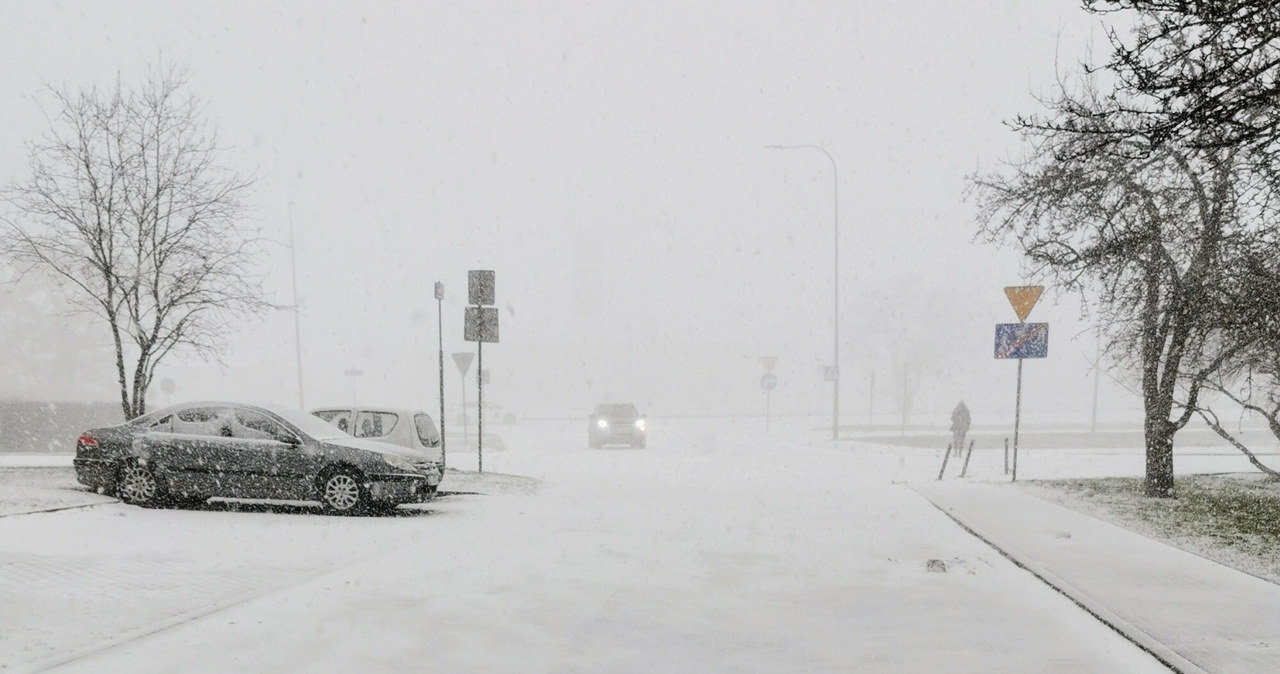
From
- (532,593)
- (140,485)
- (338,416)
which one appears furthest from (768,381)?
(532,593)

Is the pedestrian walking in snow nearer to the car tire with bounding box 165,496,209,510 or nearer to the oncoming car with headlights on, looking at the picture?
the oncoming car with headlights on

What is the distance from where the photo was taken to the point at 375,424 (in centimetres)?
1335

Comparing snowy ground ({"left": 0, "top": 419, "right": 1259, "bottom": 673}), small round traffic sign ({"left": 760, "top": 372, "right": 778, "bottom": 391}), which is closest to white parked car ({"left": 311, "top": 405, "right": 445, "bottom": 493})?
snowy ground ({"left": 0, "top": 419, "right": 1259, "bottom": 673})

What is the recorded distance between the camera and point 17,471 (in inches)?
513

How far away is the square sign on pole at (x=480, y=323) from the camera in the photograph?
15.5 meters

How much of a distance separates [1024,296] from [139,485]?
13027 millimetres

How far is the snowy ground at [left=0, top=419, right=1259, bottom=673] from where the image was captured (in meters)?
5.09

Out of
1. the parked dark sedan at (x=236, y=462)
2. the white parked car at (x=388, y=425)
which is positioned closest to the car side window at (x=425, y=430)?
the white parked car at (x=388, y=425)

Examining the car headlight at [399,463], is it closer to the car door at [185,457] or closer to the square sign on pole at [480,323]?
the car door at [185,457]

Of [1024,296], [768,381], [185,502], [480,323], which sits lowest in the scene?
[185,502]

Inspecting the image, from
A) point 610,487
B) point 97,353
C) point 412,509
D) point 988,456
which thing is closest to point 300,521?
point 412,509

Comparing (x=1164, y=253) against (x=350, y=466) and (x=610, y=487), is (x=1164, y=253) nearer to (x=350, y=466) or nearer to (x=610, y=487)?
(x=610, y=487)

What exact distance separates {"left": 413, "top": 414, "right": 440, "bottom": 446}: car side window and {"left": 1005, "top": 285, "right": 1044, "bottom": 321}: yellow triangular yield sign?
944cm

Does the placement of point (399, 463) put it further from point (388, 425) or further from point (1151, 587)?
point (1151, 587)
